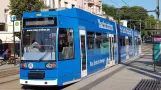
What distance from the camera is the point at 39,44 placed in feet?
40.0

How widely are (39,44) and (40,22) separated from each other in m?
0.82

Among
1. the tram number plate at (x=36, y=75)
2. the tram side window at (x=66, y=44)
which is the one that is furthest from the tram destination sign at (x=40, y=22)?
the tram number plate at (x=36, y=75)

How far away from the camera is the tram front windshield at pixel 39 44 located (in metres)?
12.0

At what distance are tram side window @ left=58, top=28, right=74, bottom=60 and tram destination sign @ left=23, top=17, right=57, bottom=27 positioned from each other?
41 centimetres

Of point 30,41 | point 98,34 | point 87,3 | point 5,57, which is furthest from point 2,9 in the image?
point 87,3

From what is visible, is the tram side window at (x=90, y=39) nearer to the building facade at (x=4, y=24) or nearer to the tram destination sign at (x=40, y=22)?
the tram destination sign at (x=40, y=22)

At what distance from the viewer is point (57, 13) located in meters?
12.3

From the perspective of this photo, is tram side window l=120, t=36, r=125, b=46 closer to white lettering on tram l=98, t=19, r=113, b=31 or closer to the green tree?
white lettering on tram l=98, t=19, r=113, b=31

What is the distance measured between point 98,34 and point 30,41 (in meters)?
5.88

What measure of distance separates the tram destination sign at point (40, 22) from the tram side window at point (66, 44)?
0.41m

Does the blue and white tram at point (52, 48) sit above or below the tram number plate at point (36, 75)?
above

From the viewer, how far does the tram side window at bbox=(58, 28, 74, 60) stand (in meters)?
12.1

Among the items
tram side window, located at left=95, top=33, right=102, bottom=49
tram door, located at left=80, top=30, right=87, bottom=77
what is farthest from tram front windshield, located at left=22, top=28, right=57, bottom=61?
tram side window, located at left=95, top=33, right=102, bottom=49

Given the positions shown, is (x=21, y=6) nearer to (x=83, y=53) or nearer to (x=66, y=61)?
(x=83, y=53)
